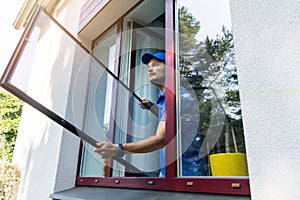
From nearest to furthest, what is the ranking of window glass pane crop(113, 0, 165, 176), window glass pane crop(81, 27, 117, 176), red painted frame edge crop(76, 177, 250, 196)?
red painted frame edge crop(76, 177, 250, 196) → window glass pane crop(113, 0, 165, 176) → window glass pane crop(81, 27, 117, 176)

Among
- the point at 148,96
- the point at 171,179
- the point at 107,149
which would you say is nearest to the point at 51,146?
the point at 148,96

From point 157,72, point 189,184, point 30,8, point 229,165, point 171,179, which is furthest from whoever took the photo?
point 30,8

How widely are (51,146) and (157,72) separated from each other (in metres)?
1.43

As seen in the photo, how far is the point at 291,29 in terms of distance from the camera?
2.43 feet

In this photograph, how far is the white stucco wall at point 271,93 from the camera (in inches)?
26.3

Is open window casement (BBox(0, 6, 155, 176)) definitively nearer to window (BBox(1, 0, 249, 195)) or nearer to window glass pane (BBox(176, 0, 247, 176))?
window (BBox(1, 0, 249, 195))

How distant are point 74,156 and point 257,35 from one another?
1873 millimetres

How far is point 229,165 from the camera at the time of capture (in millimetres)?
1049

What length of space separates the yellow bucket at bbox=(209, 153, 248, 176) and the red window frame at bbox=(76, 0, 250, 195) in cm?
4

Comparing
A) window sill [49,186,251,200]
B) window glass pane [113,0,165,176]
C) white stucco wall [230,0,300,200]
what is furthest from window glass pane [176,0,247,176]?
window glass pane [113,0,165,176]

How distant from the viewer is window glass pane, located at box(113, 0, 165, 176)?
1.91 m

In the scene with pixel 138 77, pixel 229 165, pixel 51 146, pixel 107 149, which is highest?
pixel 138 77

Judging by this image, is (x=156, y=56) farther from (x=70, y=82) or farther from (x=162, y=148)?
(x=70, y=82)

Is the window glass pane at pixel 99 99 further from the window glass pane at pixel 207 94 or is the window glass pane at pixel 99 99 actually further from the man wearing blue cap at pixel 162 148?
the window glass pane at pixel 207 94
